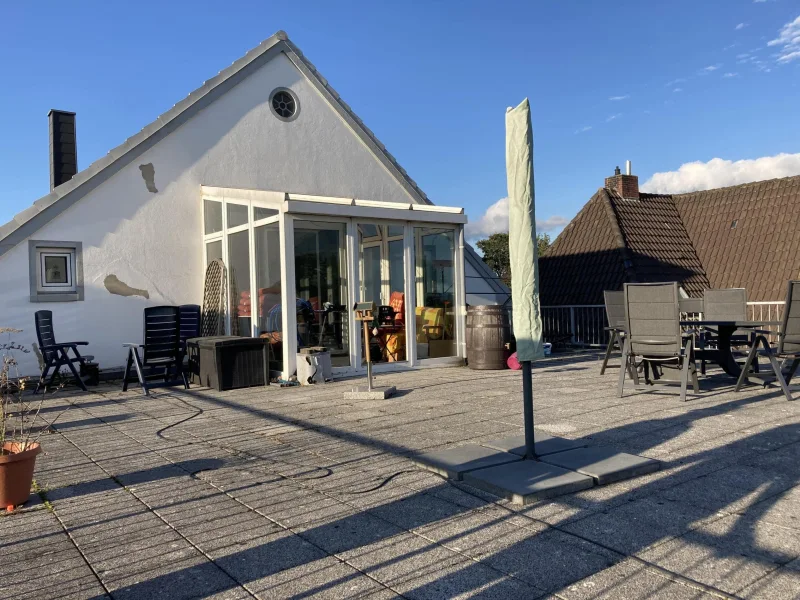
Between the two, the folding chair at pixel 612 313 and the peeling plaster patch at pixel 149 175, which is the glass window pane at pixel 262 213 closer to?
the peeling plaster patch at pixel 149 175

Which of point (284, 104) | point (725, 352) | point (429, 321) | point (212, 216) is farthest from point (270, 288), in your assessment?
point (725, 352)

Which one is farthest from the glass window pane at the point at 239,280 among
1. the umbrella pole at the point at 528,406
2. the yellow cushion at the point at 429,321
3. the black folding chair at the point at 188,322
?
the umbrella pole at the point at 528,406

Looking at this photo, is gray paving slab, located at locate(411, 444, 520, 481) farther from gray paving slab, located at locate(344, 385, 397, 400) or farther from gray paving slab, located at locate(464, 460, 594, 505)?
gray paving slab, located at locate(344, 385, 397, 400)

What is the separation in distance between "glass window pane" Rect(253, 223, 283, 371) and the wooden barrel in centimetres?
298

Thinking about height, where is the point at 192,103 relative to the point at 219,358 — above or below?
above

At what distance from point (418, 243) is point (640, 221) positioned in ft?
43.8

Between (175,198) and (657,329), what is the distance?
7.89 metres

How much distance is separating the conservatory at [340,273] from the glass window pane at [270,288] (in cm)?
1

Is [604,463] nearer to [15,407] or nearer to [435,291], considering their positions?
[435,291]

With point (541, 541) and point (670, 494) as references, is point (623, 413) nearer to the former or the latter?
point (670, 494)

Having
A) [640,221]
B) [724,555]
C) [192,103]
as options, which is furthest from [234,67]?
[640,221]

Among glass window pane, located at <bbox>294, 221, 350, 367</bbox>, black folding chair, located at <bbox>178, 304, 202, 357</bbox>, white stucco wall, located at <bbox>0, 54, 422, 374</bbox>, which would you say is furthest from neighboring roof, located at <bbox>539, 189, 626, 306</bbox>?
black folding chair, located at <bbox>178, 304, 202, 357</bbox>

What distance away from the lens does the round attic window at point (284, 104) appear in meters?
12.3

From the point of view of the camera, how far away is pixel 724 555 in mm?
2912
